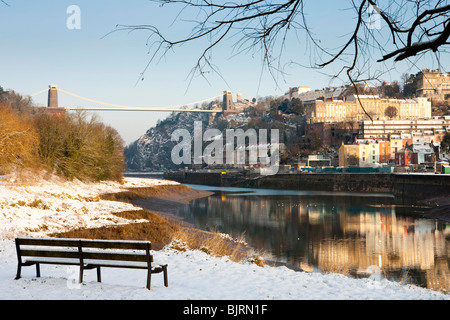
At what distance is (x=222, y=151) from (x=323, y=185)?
68.3 metres

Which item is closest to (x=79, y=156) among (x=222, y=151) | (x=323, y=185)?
(x=323, y=185)

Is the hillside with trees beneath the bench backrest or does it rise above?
above

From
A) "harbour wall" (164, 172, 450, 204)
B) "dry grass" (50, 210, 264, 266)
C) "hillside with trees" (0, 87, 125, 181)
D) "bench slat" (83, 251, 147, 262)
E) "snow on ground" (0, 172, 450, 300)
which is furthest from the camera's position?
"harbour wall" (164, 172, 450, 204)

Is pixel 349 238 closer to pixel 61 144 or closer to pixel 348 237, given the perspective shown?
pixel 348 237

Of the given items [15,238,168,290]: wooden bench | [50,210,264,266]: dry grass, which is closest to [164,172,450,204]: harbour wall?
[50,210,264,266]: dry grass

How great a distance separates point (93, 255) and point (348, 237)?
55.7ft

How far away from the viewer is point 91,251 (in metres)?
7.36

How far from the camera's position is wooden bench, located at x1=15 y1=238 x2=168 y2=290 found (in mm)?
7039

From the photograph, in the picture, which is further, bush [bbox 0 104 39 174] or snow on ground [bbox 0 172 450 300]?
bush [bbox 0 104 39 174]

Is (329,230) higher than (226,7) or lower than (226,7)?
lower

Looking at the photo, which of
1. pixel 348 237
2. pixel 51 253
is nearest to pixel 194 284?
pixel 51 253

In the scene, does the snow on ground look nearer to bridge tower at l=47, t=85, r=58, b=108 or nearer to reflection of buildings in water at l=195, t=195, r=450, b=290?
reflection of buildings in water at l=195, t=195, r=450, b=290

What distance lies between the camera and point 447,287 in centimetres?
1238
